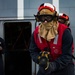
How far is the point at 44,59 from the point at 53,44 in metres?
0.19

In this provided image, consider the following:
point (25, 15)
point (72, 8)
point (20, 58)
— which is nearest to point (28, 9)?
point (25, 15)

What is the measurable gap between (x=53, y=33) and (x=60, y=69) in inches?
13.4

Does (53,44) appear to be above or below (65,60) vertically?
above

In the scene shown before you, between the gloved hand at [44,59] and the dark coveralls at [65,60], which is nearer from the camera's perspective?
the gloved hand at [44,59]

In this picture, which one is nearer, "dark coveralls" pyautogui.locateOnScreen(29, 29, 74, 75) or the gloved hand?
the gloved hand

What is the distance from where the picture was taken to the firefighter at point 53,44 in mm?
2727

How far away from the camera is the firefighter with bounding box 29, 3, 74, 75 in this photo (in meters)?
2.73

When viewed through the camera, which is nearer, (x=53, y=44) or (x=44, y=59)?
(x=44, y=59)

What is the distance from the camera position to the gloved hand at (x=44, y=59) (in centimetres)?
262

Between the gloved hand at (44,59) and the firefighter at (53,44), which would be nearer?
the gloved hand at (44,59)

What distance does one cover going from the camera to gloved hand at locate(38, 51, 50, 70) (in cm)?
262

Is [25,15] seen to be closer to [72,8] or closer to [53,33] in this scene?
[72,8]

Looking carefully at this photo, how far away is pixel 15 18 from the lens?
6090mm

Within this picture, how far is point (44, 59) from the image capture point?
8.67 feet
